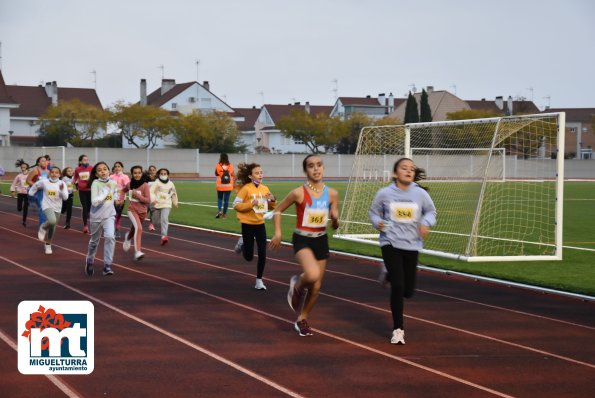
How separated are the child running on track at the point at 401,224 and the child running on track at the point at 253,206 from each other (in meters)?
3.65

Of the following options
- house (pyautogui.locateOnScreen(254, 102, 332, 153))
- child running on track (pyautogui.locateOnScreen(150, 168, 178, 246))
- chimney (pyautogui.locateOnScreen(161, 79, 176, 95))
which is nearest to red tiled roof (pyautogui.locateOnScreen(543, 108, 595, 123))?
house (pyautogui.locateOnScreen(254, 102, 332, 153))

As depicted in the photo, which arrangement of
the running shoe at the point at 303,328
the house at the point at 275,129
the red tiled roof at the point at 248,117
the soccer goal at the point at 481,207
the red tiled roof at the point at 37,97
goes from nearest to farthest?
the running shoe at the point at 303,328 < the soccer goal at the point at 481,207 < the red tiled roof at the point at 37,97 < the house at the point at 275,129 < the red tiled roof at the point at 248,117

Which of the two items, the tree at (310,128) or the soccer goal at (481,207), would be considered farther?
the tree at (310,128)

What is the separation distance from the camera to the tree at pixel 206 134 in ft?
262

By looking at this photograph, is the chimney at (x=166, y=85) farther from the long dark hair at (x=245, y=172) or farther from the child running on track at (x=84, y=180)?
the long dark hair at (x=245, y=172)

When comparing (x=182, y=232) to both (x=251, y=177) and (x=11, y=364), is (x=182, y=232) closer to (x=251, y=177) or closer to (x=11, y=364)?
(x=251, y=177)

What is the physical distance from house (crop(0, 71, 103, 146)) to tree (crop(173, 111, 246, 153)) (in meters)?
19.7

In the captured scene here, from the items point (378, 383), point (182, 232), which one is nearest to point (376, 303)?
point (378, 383)

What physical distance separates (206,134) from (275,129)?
40.3 metres

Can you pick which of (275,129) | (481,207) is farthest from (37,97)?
(481,207)

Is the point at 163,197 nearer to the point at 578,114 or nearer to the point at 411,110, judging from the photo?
the point at 411,110

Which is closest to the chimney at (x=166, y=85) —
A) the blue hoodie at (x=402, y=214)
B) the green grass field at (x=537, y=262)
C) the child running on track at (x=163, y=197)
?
the green grass field at (x=537, y=262)

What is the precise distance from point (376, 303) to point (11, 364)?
525 centimetres

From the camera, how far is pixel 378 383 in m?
7.61
